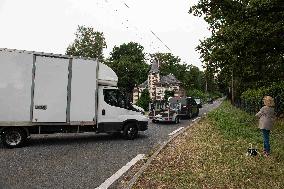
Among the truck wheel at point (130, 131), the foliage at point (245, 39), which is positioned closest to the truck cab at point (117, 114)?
the truck wheel at point (130, 131)

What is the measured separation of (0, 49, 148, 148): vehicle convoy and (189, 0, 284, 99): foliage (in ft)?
23.6

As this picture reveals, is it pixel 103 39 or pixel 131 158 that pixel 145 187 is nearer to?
pixel 131 158

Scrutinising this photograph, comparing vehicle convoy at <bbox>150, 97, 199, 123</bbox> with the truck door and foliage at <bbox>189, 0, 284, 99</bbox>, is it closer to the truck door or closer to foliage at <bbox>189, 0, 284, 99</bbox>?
foliage at <bbox>189, 0, 284, 99</bbox>

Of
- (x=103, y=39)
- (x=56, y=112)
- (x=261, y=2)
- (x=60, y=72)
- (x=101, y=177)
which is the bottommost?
(x=101, y=177)

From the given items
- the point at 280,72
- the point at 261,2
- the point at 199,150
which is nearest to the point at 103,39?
the point at 280,72

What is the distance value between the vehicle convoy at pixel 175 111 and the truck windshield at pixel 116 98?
24.8 ft

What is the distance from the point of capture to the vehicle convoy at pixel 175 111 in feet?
69.8

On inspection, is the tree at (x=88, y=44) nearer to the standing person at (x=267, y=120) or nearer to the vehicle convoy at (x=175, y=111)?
the vehicle convoy at (x=175, y=111)

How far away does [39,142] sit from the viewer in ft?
42.1

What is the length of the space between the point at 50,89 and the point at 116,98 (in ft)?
9.61

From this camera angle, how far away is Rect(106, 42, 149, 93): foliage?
74875 mm

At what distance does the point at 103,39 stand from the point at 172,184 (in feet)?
193

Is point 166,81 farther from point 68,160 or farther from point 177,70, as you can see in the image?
point 68,160

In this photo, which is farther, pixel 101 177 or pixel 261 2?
pixel 261 2
